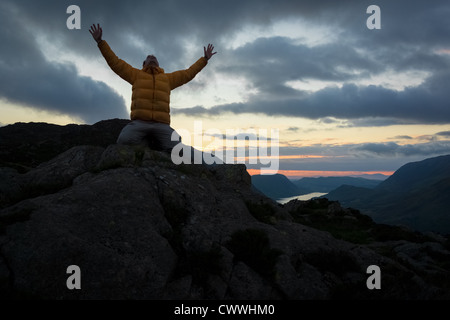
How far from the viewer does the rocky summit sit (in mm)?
5883

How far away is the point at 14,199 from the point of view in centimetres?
845

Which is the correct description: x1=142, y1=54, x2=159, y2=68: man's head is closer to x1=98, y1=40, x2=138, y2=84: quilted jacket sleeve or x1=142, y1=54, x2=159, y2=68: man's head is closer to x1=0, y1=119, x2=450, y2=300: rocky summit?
x1=98, y1=40, x2=138, y2=84: quilted jacket sleeve

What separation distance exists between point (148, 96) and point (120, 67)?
1584 mm

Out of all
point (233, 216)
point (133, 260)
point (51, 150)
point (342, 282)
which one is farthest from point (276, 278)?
point (51, 150)

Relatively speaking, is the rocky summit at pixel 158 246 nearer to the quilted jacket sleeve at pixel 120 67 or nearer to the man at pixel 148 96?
the man at pixel 148 96

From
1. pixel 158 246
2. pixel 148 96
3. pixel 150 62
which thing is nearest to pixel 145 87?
pixel 148 96

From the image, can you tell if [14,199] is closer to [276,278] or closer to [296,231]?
[276,278]

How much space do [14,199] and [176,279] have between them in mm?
5701

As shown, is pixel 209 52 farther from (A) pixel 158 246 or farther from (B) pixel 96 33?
(A) pixel 158 246

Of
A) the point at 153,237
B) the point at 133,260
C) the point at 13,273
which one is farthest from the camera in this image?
the point at 153,237

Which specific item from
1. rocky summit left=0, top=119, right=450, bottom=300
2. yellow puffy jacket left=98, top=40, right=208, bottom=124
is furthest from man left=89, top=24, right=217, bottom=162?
rocky summit left=0, top=119, right=450, bottom=300

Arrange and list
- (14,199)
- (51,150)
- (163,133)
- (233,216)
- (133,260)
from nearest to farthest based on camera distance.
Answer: (133,260), (14,199), (233,216), (163,133), (51,150)

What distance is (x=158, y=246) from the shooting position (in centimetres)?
694
